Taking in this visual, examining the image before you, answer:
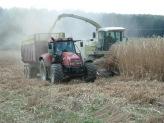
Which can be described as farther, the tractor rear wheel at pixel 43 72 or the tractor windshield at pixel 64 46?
the tractor rear wheel at pixel 43 72

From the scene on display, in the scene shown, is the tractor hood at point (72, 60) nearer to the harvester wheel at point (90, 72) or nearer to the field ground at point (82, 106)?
the harvester wheel at point (90, 72)

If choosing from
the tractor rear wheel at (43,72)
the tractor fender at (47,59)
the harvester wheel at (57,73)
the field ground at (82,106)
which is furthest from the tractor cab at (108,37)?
the field ground at (82,106)

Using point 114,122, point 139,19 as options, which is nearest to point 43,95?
point 114,122

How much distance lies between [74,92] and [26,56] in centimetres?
1027

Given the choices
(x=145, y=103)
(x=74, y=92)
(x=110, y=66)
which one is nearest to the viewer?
(x=145, y=103)

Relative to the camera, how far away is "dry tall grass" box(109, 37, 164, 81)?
19578mm

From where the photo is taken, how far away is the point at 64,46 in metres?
21.0

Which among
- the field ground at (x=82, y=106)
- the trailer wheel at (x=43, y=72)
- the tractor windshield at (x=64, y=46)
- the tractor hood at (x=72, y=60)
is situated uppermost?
the tractor windshield at (x=64, y=46)

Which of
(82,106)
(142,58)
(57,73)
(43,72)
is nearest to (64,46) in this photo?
(43,72)

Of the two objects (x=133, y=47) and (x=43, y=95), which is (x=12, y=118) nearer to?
(x=43, y=95)

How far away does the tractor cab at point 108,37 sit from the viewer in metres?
26.6

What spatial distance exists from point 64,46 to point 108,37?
20.3 ft

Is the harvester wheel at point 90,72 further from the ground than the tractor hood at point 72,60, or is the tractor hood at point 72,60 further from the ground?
the tractor hood at point 72,60

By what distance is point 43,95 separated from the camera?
1522cm
